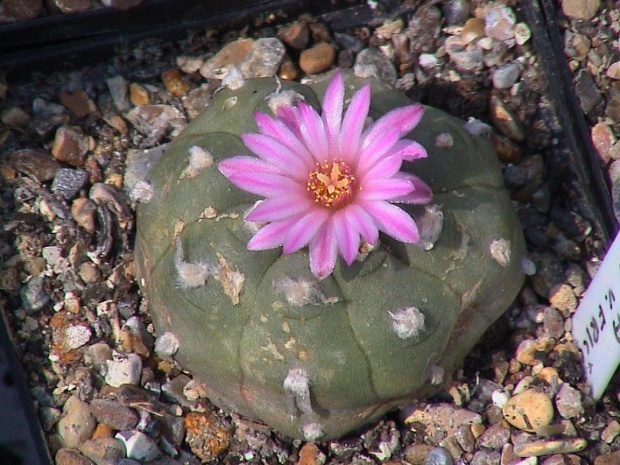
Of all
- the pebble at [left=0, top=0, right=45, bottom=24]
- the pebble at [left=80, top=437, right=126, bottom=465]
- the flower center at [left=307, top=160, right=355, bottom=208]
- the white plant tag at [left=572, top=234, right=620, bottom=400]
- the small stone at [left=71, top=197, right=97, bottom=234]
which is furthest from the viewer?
the pebble at [left=0, top=0, right=45, bottom=24]

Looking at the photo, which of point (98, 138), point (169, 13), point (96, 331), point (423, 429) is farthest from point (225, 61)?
point (423, 429)

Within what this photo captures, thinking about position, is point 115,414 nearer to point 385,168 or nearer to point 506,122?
point 385,168

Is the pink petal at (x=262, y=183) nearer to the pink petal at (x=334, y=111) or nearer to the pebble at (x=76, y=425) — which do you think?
the pink petal at (x=334, y=111)

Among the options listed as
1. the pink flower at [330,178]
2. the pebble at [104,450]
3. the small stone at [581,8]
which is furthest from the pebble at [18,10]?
the small stone at [581,8]

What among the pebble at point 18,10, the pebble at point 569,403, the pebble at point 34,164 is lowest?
the pebble at point 569,403

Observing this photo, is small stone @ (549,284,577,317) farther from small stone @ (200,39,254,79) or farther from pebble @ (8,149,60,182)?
pebble @ (8,149,60,182)

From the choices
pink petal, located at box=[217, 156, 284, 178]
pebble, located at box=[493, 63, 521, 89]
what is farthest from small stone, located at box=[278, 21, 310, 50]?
pink petal, located at box=[217, 156, 284, 178]

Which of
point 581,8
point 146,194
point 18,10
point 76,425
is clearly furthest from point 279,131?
point 581,8
